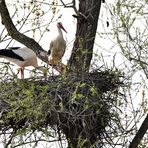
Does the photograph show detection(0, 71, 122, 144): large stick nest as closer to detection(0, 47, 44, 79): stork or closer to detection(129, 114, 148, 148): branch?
detection(129, 114, 148, 148): branch

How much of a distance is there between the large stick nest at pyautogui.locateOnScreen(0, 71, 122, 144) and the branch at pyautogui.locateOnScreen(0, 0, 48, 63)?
1.52 meters

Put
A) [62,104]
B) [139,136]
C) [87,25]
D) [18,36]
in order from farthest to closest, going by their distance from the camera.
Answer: [18,36] < [87,25] < [139,136] < [62,104]

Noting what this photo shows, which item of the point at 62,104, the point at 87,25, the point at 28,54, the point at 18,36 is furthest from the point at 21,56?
the point at 62,104

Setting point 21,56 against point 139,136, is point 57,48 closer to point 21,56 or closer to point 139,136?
point 21,56

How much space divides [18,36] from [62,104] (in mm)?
2359

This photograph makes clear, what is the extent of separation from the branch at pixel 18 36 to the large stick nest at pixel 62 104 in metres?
1.52

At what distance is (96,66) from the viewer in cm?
773

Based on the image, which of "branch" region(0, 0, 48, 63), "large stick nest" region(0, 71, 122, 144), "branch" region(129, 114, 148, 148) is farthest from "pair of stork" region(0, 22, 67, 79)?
"branch" region(129, 114, 148, 148)

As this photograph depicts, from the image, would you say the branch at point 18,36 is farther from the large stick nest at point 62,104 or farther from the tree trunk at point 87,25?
the large stick nest at point 62,104

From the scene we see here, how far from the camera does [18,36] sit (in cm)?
907

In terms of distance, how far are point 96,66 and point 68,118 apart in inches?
35.6

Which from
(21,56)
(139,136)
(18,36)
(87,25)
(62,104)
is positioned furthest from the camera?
(21,56)

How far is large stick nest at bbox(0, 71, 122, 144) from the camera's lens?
685 cm

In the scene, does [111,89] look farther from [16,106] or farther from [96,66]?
[16,106]
